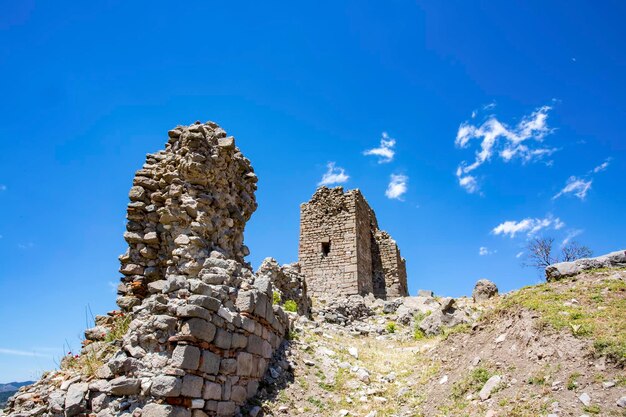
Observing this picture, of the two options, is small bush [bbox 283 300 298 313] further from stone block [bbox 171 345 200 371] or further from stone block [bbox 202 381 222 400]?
stone block [bbox 171 345 200 371]

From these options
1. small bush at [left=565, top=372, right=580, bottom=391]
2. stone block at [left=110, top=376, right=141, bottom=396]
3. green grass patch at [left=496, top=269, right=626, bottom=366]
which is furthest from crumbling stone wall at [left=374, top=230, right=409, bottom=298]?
stone block at [left=110, top=376, right=141, bottom=396]

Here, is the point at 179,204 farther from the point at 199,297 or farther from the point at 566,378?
the point at 566,378

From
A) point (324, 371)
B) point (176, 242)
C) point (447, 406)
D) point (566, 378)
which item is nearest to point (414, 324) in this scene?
point (324, 371)

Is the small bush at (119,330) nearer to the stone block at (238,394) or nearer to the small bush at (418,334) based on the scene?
the stone block at (238,394)

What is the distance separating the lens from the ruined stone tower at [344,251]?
728 inches

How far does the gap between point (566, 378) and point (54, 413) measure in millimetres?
6800

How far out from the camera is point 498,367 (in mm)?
6535

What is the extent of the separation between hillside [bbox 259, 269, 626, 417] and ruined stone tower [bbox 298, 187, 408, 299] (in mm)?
8669

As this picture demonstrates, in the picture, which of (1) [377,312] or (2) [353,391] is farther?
(1) [377,312]

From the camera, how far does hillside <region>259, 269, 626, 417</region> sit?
17.6ft

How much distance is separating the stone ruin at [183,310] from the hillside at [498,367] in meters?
0.96

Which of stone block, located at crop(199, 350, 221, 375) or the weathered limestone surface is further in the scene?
the weathered limestone surface

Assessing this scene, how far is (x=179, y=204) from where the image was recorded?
25.1 ft

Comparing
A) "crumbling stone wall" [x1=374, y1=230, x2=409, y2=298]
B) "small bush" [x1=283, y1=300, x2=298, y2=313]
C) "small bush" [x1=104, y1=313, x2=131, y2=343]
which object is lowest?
"small bush" [x1=104, y1=313, x2=131, y2=343]
